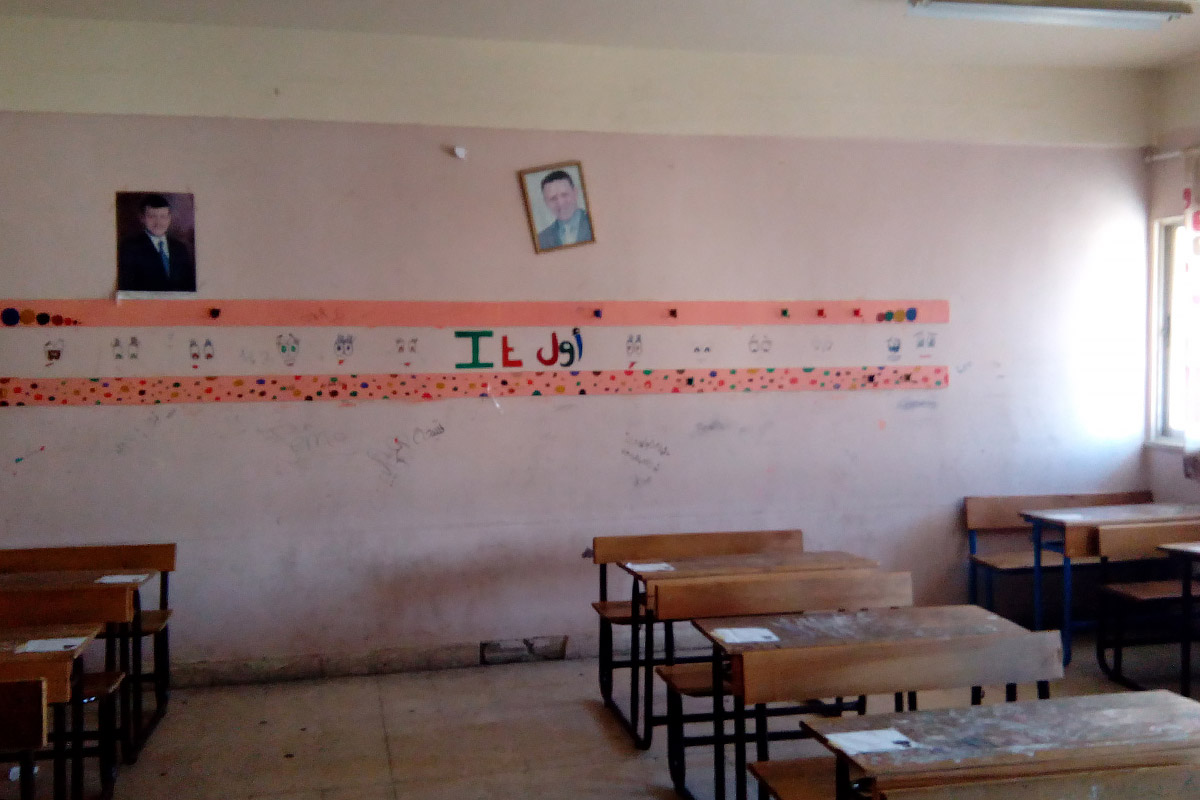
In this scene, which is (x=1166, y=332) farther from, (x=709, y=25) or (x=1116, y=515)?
(x=709, y=25)

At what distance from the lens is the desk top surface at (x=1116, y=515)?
4188mm

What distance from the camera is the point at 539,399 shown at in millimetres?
4574

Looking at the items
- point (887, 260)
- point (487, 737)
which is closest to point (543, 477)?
point (487, 737)

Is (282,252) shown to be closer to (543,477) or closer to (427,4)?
(427,4)

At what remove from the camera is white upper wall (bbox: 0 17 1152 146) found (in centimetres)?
416

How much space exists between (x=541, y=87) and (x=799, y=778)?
3360 millimetres

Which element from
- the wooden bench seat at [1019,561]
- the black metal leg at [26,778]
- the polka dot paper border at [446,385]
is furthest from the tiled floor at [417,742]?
the polka dot paper border at [446,385]

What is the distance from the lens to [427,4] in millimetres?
4027

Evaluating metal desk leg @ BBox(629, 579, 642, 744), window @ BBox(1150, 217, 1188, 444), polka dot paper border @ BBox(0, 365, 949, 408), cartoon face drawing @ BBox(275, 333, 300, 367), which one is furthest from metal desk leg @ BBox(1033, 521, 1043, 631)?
cartoon face drawing @ BBox(275, 333, 300, 367)

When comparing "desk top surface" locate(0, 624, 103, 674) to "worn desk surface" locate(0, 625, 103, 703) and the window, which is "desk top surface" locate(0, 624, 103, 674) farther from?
the window

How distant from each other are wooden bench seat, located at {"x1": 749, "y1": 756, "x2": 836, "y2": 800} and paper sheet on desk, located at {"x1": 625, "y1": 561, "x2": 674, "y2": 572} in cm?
125

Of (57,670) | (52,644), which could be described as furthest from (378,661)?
(57,670)

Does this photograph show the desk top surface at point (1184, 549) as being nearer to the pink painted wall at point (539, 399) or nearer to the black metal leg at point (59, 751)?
the pink painted wall at point (539, 399)

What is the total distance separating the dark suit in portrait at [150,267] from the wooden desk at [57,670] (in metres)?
1.77
